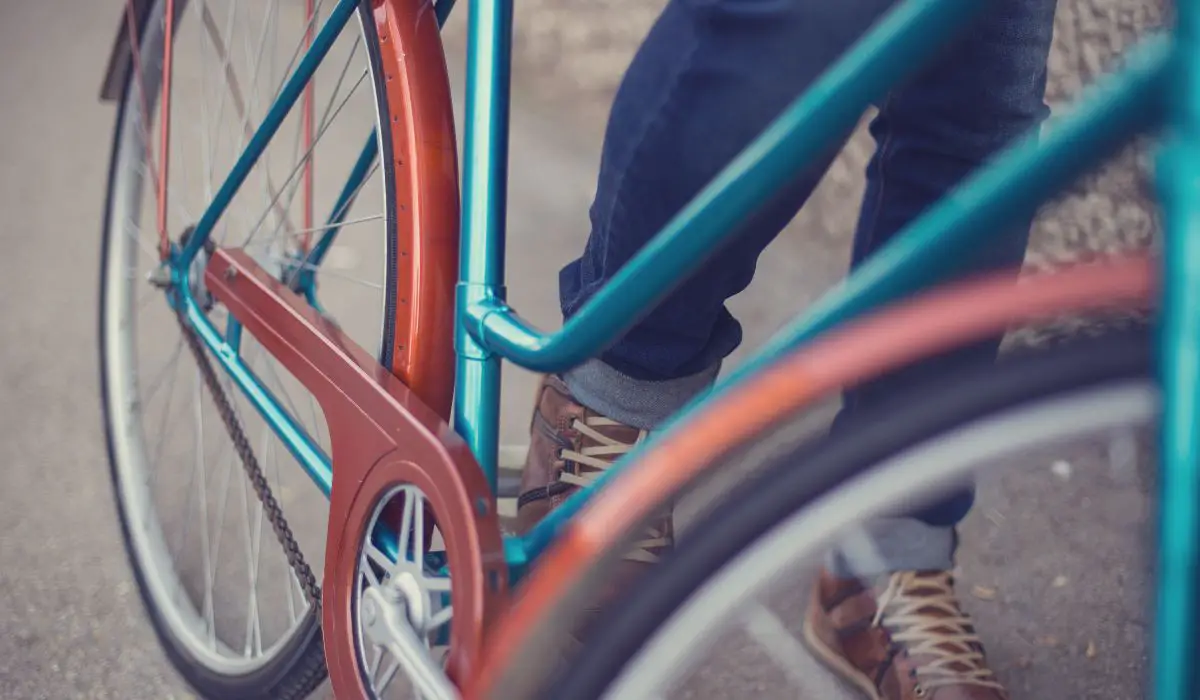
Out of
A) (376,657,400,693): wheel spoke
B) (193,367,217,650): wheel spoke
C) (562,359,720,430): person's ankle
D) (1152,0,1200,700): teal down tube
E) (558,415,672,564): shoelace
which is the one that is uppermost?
(1152,0,1200,700): teal down tube

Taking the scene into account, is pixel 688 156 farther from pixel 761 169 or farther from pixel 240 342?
pixel 240 342

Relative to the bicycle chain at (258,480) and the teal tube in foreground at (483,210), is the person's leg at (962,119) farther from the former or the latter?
the bicycle chain at (258,480)

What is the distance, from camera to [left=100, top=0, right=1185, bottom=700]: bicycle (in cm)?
32

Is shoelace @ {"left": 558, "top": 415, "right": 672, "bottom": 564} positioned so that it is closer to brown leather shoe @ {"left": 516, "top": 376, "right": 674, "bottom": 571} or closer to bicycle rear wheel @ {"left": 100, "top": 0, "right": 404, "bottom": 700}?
brown leather shoe @ {"left": 516, "top": 376, "right": 674, "bottom": 571}

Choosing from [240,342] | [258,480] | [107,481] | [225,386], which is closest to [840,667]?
[258,480]

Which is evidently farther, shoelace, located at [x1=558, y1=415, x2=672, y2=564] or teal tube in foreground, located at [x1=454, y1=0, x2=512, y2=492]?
shoelace, located at [x1=558, y1=415, x2=672, y2=564]

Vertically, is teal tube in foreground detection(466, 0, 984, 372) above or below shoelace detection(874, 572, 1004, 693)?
above

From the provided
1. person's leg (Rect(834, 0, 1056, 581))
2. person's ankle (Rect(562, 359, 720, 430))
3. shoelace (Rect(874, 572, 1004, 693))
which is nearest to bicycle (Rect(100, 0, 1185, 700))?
person's ankle (Rect(562, 359, 720, 430))

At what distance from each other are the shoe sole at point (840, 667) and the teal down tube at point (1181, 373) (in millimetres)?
244

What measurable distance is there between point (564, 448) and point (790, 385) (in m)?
Result: 0.38

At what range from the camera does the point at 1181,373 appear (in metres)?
0.27

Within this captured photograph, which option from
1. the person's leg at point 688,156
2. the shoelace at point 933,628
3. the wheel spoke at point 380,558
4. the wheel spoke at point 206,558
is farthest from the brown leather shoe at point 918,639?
the wheel spoke at point 206,558

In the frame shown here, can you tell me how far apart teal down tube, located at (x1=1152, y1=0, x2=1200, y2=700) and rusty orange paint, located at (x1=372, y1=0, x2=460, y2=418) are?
17.0 inches

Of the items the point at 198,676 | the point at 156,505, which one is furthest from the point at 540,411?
the point at 156,505
